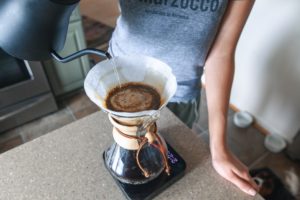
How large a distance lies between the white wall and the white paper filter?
102 cm

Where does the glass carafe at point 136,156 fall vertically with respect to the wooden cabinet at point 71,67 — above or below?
above

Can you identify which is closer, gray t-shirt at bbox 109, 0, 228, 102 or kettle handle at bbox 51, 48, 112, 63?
kettle handle at bbox 51, 48, 112, 63

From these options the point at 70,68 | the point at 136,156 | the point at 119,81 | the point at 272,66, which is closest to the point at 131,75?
the point at 119,81

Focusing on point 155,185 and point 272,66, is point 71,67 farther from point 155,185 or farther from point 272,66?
point 155,185

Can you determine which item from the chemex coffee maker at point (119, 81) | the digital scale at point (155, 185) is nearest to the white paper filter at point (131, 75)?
the chemex coffee maker at point (119, 81)

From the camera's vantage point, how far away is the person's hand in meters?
0.51

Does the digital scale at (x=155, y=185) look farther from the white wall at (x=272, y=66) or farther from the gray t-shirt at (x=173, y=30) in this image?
the white wall at (x=272, y=66)

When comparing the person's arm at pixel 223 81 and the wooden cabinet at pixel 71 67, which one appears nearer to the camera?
the person's arm at pixel 223 81

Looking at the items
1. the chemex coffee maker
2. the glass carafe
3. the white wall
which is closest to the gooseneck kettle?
the chemex coffee maker

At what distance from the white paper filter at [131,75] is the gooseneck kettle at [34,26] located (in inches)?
1.9

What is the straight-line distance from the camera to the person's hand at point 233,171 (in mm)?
508

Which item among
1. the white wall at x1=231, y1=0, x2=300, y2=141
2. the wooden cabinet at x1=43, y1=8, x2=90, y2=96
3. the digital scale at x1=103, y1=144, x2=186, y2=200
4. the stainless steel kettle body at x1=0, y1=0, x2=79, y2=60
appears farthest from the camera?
the wooden cabinet at x1=43, y1=8, x2=90, y2=96

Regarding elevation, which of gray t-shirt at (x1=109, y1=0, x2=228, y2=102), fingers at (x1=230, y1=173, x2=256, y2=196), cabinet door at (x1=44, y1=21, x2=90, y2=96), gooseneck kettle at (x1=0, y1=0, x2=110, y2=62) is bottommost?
cabinet door at (x1=44, y1=21, x2=90, y2=96)

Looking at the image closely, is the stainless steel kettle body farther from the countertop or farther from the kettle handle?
the countertop
